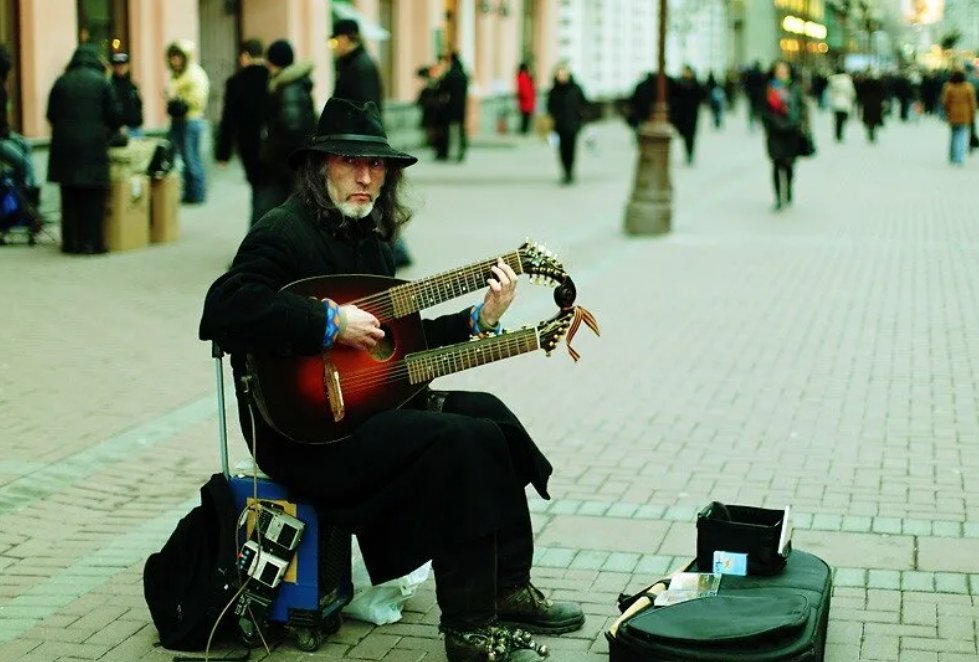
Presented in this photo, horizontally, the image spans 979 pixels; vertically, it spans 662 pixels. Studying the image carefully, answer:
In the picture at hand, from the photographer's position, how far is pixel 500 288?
14.6 ft

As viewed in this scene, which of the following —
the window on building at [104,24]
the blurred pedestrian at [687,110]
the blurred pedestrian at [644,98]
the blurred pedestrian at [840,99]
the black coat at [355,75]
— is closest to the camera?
the black coat at [355,75]

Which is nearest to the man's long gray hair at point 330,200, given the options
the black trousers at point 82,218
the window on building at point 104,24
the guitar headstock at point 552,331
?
the guitar headstock at point 552,331

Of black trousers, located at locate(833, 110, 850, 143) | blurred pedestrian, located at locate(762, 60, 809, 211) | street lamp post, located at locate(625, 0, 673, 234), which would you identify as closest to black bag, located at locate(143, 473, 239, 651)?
street lamp post, located at locate(625, 0, 673, 234)

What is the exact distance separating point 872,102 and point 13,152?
77.7ft

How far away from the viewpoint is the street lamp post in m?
15.4

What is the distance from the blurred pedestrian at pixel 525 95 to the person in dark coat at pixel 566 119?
10613 mm

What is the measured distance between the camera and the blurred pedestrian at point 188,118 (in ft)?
57.2

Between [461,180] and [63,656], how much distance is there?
18.0 m

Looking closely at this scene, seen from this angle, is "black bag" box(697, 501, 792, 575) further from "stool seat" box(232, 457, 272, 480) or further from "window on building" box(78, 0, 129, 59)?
"window on building" box(78, 0, 129, 59)

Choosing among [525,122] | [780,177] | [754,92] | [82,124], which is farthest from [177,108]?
[754,92]

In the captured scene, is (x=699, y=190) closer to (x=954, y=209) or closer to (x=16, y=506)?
(x=954, y=209)

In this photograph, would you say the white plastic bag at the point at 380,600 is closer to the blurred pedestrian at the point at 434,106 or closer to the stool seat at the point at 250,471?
the stool seat at the point at 250,471

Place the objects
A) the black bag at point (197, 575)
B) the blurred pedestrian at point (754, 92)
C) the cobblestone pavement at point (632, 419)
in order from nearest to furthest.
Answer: the black bag at point (197, 575) < the cobblestone pavement at point (632, 419) < the blurred pedestrian at point (754, 92)

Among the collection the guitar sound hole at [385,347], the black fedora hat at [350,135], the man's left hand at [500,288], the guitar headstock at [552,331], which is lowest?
the guitar sound hole at [385,347]
